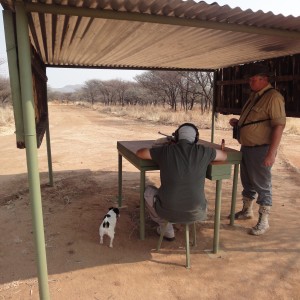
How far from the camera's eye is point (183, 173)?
3.02 m

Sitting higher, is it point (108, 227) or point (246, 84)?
point (246, 84)

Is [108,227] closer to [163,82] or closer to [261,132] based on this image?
[261,132]

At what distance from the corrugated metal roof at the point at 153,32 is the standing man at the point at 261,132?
574 millimetres

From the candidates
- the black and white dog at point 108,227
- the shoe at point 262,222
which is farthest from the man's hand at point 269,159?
the black and white dog at point 108,227

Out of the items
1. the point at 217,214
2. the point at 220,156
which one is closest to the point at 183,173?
the point at 220,156

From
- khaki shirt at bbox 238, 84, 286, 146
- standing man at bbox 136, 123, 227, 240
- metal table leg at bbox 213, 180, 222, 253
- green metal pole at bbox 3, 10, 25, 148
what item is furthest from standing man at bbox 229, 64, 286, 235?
green metal pole at bbox 3, 10, 25, 148

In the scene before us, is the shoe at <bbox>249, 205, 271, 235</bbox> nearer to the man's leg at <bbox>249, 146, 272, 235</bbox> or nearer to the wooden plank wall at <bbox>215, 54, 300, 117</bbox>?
the man's leg at <bbox>249, 146, 272, 235</bbox>

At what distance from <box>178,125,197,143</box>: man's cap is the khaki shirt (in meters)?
1.18

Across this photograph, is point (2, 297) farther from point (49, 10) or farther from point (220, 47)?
point (220, 47)

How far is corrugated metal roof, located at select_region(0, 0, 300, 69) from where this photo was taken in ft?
8.13

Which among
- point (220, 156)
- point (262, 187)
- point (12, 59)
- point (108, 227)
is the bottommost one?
point (108, 227)

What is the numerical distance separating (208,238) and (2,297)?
243 centimetres

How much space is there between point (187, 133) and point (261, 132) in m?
1.28

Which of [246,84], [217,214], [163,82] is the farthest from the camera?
[163,82]
